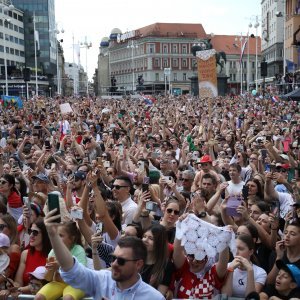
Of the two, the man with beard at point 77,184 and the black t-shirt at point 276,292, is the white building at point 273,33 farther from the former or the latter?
the black t-shirt at point 276,292

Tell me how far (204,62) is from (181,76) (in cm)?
9667

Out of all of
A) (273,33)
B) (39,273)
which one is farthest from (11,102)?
(273,33)

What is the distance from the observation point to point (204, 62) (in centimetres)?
1891

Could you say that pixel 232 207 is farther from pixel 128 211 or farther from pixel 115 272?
pixel 115 272

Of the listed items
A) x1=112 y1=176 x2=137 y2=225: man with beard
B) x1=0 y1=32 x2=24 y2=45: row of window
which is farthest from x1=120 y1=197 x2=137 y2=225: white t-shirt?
x1=0 y1=32 x2=24 y2=45: row of window

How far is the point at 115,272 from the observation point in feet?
11.7

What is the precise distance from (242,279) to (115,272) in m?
1.39

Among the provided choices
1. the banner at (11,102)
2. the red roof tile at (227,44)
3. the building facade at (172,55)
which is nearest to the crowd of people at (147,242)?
the banner at (11,102)

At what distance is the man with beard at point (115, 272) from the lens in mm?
3564

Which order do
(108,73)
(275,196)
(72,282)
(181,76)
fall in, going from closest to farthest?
(72,282)
(275,196)
(181,76)
(108,73)

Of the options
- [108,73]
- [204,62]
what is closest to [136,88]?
[108,73]

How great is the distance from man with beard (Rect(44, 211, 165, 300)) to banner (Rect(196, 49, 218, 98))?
1569cm

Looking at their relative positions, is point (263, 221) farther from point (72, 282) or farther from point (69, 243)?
point (72, 282)

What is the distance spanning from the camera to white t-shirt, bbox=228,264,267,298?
4.52 m
